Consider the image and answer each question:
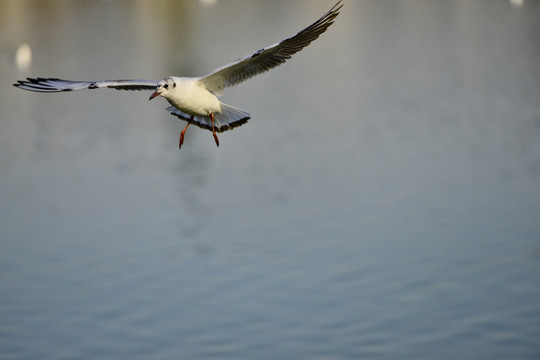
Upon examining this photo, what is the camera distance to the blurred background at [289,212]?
39.0 ft

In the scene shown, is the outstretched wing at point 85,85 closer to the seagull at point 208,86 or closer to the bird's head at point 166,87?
the seagull at point 208,86

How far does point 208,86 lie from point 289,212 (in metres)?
7.42

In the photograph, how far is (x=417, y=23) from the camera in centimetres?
3509

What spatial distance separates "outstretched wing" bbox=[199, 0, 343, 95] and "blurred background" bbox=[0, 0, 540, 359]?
4.18 meters

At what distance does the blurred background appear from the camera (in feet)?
39.0

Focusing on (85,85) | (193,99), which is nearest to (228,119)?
(193,99)

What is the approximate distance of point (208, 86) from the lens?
8750mm

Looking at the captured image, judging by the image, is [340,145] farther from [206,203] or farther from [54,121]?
[54,121]

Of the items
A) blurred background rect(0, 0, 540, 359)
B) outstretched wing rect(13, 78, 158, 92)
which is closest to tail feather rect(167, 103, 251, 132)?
outstretched wing rect(13, 78, 158, 92)

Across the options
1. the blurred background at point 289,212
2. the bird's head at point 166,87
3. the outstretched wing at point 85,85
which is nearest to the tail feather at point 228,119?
the bird's head at point 166,87

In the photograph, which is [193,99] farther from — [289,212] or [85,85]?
[289,212]

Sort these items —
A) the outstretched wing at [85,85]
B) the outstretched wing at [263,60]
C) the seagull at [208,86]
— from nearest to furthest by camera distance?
the outstretched wing at [263,60] < the seagull at [208,86] < the outstretched wing at [85,85]

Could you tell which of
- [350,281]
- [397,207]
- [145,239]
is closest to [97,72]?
[145,239]

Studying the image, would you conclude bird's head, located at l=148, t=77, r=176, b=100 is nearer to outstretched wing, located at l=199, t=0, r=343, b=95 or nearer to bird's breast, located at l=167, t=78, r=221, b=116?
bird's breast, located at l=167, t=78, r=221, b=116
